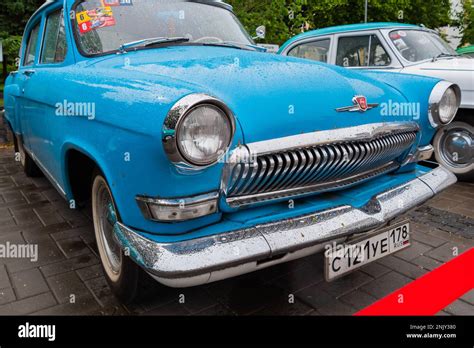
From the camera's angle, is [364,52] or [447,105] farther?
[364,52]

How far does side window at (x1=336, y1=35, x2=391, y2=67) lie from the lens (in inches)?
211

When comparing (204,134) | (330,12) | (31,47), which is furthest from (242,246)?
(330,12)

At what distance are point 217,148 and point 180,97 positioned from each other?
0.25 meters

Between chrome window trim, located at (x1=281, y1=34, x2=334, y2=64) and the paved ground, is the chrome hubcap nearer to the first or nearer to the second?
the paved ground

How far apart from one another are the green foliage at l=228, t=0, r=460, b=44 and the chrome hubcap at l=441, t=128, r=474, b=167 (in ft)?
14.6

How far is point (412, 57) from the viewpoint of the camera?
5.16 m

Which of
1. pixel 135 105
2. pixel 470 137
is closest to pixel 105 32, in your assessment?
pixel 135 105

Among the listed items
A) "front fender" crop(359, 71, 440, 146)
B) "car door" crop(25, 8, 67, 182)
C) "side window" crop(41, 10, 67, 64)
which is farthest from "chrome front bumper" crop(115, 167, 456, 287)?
"side window" crop(41, 10, 67, 64)

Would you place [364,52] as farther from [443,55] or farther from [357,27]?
[443,55]

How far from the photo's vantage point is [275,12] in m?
8.22

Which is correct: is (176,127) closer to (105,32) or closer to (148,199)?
(148,199)

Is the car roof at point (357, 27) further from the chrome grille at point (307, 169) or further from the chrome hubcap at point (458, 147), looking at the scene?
the chrome grille at point (307, 169)

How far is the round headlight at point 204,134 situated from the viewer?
5.40 ft
